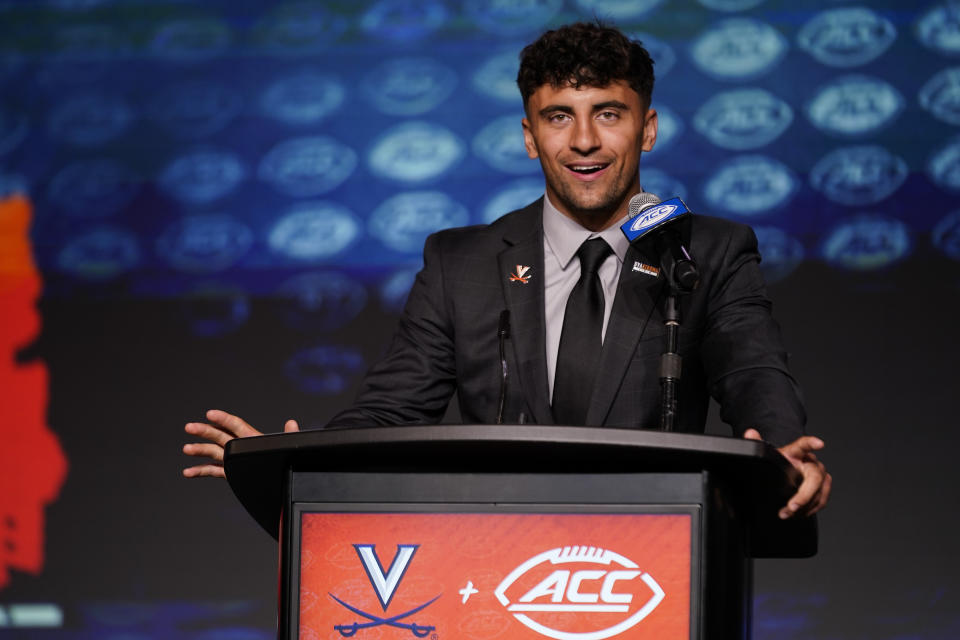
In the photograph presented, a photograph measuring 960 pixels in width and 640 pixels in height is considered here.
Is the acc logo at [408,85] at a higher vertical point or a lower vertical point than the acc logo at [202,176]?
higher

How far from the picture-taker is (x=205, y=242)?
339cm

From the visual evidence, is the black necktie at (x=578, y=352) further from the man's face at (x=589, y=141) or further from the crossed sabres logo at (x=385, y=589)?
the crossed sabres logo at (x=385, y=589)

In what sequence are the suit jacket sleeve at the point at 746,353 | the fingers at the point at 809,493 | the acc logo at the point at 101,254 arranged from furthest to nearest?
the acc logo at the point at 101,254
the suit jacket sleeve at the point at 746,353
the fingers at the point at 809,493

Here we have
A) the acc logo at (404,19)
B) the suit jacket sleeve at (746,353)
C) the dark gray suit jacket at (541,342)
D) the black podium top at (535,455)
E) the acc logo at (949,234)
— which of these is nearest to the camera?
the black podium top at (535,455)

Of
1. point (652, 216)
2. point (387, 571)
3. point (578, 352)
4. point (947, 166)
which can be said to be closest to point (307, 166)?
point (578, 352)

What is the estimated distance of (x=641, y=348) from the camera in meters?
1.80

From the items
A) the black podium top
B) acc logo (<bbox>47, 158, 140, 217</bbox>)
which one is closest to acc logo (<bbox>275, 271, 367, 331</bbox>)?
acc logo (<bbox>47, 158, 140, 217</bbox>)

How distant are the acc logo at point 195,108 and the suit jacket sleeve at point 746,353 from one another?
2015 mm

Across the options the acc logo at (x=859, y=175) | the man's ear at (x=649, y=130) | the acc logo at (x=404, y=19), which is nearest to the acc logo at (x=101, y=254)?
the acc logo at (x=404, y=19)

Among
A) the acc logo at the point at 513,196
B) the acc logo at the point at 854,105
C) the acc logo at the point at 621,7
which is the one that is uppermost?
the acc logo at the point at 621,7

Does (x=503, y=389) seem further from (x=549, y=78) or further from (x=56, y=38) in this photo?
(x=56, y=38)

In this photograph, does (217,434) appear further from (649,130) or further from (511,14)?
(511,14)

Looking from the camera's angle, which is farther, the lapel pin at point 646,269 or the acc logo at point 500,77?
the acc logo at point 500,77

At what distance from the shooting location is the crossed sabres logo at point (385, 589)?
119 centimetres
